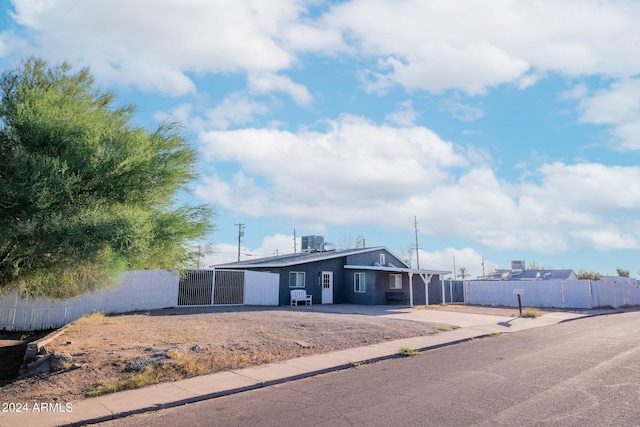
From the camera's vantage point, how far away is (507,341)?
1336 cm

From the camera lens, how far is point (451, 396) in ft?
22.7

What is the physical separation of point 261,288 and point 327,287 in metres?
6.05

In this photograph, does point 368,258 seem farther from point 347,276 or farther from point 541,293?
point 541,293

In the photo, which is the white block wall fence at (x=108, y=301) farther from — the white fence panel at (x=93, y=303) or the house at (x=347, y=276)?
the house at (x=347, y=276)

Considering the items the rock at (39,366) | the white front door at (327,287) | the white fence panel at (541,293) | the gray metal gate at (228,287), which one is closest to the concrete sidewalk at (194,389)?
the rock at (39,366)

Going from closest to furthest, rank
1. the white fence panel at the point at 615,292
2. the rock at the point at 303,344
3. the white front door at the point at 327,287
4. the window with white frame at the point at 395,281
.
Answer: the rock at the point at 303,344, the white fence panel at the point at 615,292, the white front door at the point at 327,287, the window with white frame at the point at 395,281

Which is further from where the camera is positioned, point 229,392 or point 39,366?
point 39,366

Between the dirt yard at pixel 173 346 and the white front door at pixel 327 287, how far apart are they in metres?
13.9

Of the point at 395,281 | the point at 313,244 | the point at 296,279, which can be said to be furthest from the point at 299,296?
the point at 313,244

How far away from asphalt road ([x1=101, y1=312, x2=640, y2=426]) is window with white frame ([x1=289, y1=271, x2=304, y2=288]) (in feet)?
62.7

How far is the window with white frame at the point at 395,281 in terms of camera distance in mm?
33781

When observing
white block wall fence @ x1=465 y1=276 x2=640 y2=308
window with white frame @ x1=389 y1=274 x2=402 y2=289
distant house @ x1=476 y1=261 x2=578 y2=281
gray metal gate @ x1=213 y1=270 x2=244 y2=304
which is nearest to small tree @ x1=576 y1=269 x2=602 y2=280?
distant house @ x1=476 y1=261 x2=578 y2=281

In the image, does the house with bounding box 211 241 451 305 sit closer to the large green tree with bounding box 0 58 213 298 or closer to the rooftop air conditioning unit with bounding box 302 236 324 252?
the rooftop air conditioning unit with bounding box 302 236 324 252

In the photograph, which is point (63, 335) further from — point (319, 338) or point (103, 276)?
point (319, 338)
